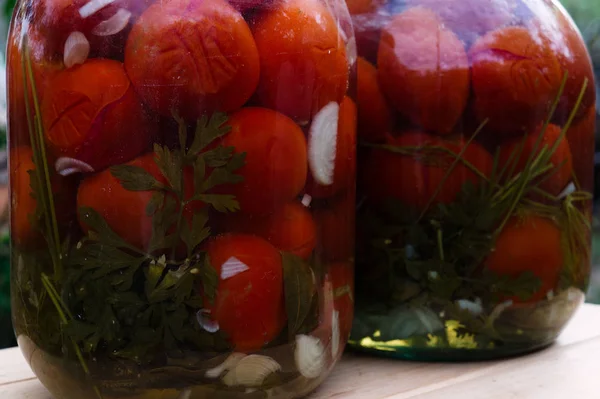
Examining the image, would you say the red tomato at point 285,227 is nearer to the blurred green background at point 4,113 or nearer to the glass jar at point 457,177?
the glass jar at point 457,177

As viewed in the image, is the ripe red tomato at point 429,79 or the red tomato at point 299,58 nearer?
the red tomato at point 299,58

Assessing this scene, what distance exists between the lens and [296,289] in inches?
20.8

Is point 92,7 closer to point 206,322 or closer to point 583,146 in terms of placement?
point 206,322

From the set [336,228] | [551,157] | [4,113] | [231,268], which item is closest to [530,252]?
[551,157]

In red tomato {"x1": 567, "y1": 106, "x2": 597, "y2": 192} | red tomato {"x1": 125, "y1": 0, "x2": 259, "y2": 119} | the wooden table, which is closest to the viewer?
red tomato {"x1": 125, "y1": 0, "x2": 259, "y2": 119}

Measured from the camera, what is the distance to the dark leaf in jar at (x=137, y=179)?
488mm

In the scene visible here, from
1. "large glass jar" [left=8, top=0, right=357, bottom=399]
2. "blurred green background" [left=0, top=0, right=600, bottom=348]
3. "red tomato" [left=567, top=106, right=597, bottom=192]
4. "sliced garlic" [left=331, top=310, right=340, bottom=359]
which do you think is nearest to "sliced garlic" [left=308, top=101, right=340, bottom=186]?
"large glass jar" [left=8, top=0, right=357, bottom=399]

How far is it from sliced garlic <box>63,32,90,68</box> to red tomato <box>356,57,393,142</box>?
0.80 ft

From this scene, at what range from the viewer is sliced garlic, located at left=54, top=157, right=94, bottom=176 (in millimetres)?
499

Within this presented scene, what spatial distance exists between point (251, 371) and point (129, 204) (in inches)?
5.4

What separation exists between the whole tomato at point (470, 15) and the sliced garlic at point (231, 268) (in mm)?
295

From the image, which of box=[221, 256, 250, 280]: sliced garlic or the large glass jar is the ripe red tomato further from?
box=[221, 256, 250, 280]: sliced garlic

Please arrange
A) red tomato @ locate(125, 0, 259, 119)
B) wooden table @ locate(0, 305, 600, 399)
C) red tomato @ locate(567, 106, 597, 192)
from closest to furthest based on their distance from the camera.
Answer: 1. red tomato @ locate(125, 0, 259, 119)
2. wooden table @ locate(0, 305, 600, 399)
3. red tomato @ locate(567, 106, 597, 192)

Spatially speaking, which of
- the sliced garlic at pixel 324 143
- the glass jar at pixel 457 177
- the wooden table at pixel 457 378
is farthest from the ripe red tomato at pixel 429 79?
the wooden table at pixel 457 378
